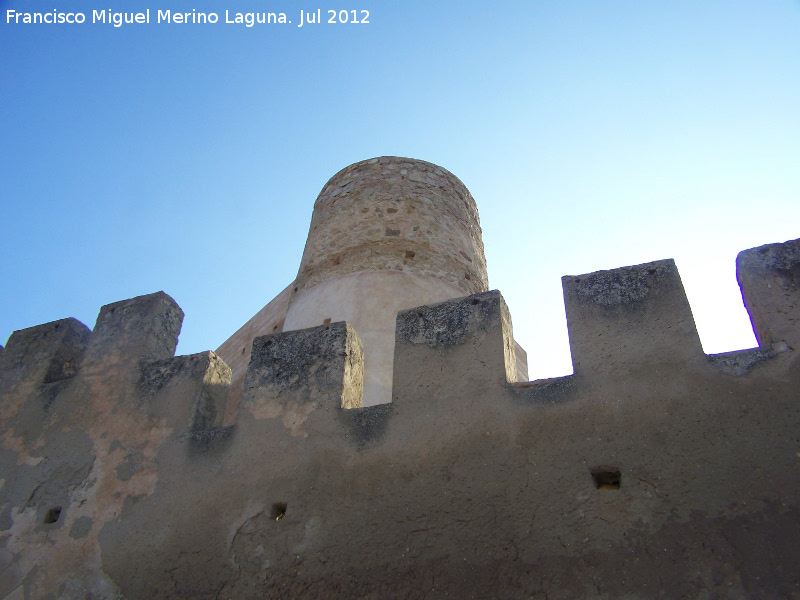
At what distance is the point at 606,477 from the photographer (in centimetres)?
297

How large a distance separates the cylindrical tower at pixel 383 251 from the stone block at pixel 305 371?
1.72m

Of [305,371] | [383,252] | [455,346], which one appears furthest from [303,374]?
[383,252]

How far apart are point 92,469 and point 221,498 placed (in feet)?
3.41

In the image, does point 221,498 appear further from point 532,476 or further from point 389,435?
point 532,476

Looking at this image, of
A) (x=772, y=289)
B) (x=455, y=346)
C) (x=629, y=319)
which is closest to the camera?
(x=772, y=289)

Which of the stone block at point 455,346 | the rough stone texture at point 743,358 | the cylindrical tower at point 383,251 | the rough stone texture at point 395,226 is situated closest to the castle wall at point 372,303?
the cylindrical tower at point 383,251

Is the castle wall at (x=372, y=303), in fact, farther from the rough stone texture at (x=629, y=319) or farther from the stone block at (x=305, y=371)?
the rough stone texture at (x=629, y=319)

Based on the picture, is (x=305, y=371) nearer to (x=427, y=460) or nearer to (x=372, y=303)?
(x=427, y=460)

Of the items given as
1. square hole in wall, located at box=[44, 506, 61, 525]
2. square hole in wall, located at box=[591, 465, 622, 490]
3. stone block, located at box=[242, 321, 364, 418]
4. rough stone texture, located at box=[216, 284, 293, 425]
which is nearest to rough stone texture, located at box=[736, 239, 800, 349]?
square hole in wall, located at box=[591, 465, 622, 490]

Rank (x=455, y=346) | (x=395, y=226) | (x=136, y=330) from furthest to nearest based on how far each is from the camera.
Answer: (x=395, y=226) < (x=136, y=330) < (x=455, y=346)

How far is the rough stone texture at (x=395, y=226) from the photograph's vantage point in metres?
6.89

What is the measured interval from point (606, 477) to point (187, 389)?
2.67 m

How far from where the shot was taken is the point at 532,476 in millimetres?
3018

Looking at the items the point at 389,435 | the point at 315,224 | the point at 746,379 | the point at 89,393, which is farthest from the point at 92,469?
the point at 315,224
